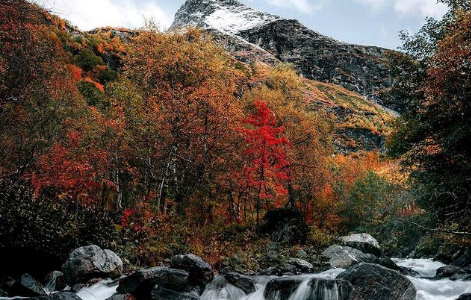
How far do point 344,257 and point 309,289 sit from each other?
30.7 feet

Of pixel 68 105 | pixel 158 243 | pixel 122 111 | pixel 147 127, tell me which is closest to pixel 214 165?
pixel 147 127

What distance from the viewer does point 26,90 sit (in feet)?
66.1

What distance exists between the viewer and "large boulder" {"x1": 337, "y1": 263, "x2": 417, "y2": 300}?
386 inches

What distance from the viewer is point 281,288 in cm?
1080

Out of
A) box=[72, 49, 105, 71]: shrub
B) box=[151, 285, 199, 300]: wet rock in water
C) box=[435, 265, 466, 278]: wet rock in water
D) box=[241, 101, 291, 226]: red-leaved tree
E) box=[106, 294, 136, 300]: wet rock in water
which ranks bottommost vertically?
box=[106, 294, 136, 300]: wet rock in water

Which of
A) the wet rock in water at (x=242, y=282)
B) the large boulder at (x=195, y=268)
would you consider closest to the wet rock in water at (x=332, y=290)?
the wet rock in water at (x=242, y=282)

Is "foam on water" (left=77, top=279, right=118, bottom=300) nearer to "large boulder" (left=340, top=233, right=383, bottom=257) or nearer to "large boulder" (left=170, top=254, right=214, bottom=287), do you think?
"large boulder" (left=170, top=254, right=214, bottom=287)

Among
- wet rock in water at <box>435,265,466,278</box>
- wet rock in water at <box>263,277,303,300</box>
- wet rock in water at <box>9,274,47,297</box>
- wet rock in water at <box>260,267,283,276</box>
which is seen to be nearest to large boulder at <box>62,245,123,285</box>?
wet rock in water at <box>9,274,47,297</box>

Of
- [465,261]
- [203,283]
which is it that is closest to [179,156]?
[203,283]

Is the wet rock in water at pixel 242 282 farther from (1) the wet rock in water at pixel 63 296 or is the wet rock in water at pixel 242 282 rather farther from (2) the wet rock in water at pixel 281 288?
(1) the wet rock in water at pixel 63 296

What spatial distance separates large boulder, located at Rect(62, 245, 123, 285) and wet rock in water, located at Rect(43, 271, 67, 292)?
1.03 ft

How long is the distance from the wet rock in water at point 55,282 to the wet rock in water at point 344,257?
38.7 feet

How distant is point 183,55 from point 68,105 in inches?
336

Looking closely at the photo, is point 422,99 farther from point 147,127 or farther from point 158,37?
point 158,37
